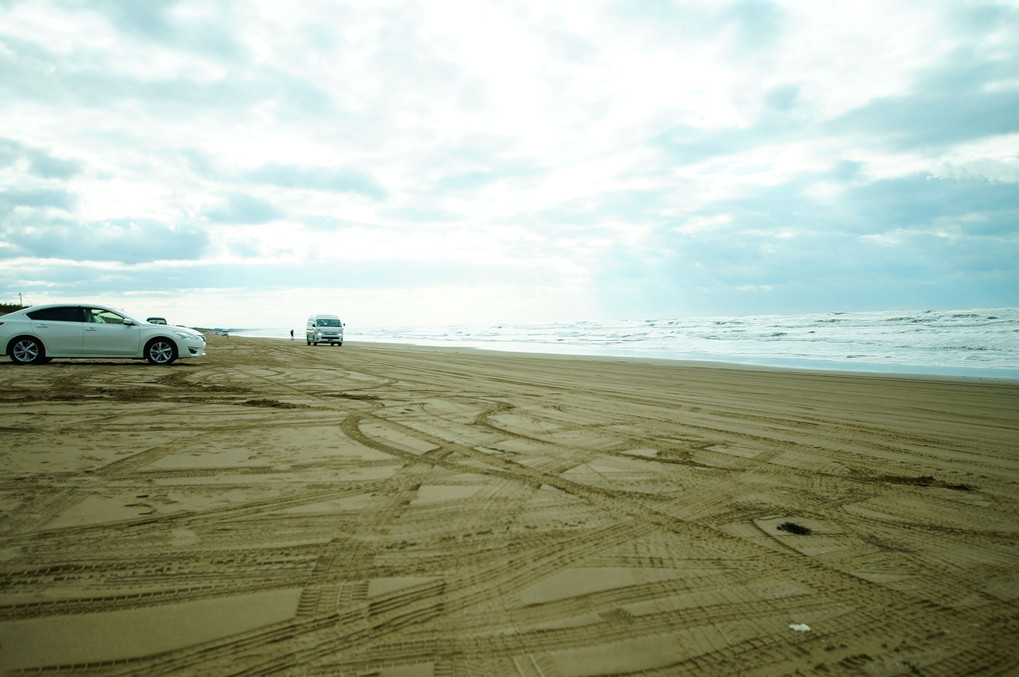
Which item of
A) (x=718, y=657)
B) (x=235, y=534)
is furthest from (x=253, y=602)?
(x=718, y=657)

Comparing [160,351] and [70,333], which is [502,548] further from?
[70,333]

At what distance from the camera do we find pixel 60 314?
1441 cm

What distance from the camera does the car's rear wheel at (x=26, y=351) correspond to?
14.2m

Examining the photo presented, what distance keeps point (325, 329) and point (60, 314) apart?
18.6 metres

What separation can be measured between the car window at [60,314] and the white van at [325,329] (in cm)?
1817

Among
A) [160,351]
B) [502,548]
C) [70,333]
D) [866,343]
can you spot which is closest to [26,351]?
[70,333]

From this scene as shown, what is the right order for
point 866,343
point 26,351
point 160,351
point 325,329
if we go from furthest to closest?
1. point 325,329
2. point 866,343
3. point 160,351
4. point 26,351

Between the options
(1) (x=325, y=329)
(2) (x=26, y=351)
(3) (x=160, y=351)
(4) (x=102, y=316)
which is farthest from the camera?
(1) (x=325, y=329)

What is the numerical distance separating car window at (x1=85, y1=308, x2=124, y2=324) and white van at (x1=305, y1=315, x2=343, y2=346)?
1788 centimetres

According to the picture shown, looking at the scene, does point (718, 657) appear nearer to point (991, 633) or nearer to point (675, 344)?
point (991, 633)

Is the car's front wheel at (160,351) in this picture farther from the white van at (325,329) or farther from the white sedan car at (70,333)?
the white van at (325,329)

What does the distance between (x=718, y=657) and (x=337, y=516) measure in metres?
2.41

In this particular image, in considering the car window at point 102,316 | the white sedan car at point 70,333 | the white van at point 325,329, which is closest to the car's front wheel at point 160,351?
the white sedan car at point 70,333

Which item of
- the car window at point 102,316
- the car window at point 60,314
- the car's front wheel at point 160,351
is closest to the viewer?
the car window at point 60,314
